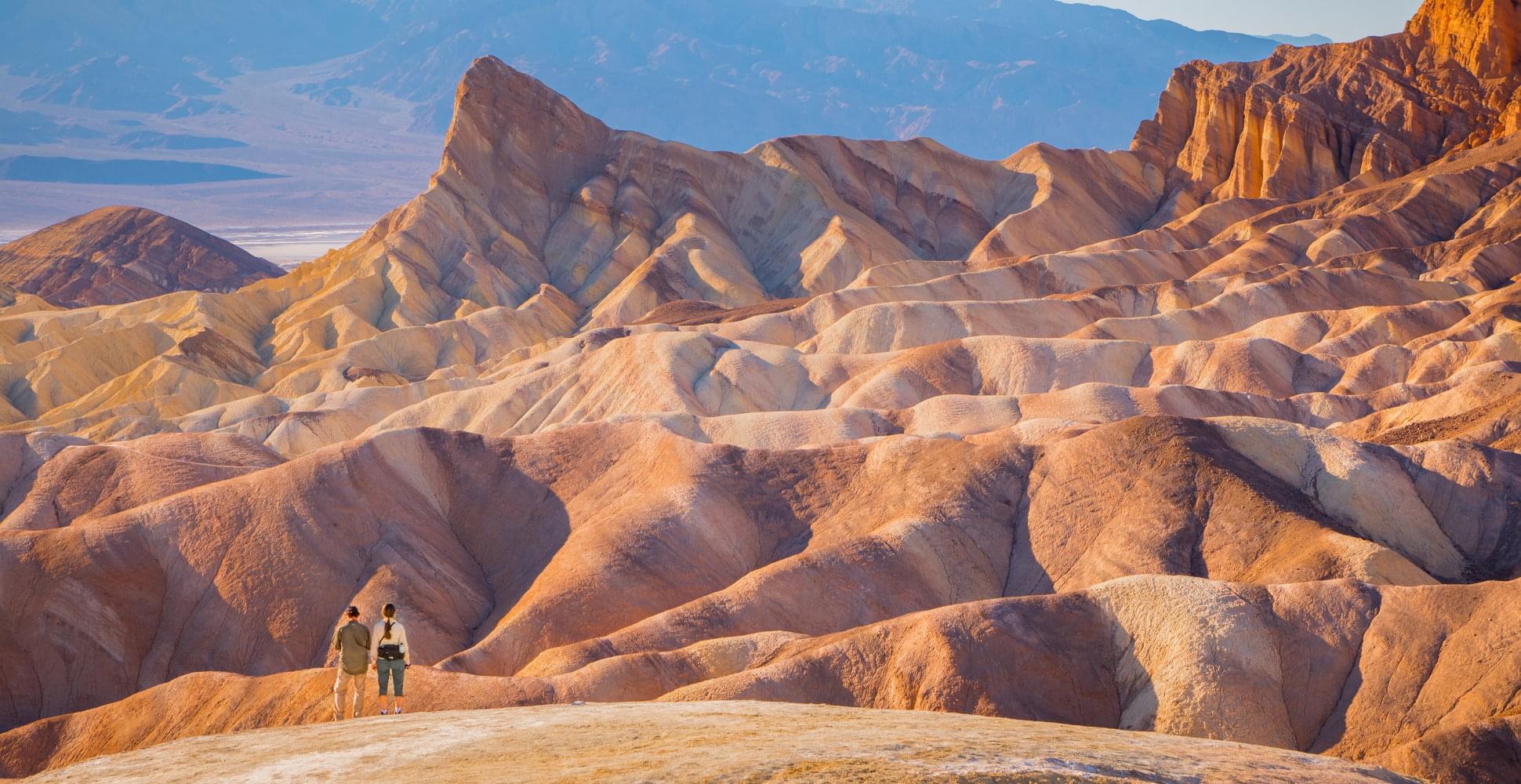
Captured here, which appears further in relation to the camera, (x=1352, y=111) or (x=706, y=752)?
(x=1352, y=111)

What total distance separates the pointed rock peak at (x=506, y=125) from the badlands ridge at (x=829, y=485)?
9239 millimetres

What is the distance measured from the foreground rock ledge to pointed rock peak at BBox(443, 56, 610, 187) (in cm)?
9237

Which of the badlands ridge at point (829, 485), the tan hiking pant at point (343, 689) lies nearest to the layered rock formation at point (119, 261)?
the badlands ridge at point (829, 485)

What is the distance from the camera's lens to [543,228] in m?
113

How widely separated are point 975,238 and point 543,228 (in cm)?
3248

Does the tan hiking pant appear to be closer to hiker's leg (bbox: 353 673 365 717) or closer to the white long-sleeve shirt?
hiker's leg (bbox: 353 673 365 717)

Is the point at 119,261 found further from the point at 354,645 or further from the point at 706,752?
the point at 706,752

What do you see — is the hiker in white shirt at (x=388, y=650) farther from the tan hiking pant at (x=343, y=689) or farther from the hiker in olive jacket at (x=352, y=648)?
the tan hiking pant at (x=343, y=689)

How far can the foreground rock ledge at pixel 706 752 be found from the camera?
60.8 feet

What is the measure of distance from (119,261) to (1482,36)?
4494 inches

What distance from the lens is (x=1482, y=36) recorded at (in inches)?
4478

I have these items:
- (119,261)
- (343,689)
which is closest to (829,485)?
(343,689)

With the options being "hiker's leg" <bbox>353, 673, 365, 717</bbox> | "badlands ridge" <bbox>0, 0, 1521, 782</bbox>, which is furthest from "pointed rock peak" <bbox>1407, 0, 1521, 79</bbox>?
"hiker's leg" <bbox>353, 673, 365, 717</bbox>

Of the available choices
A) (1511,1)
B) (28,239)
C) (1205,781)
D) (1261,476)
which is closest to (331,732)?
(1205,781)
